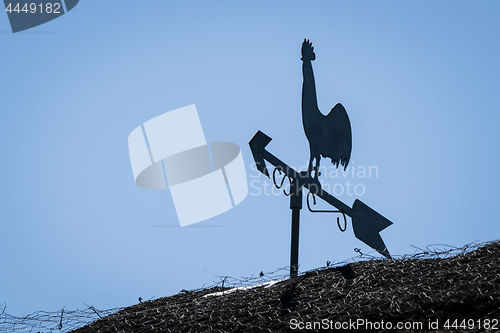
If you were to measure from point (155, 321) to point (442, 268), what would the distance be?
296cm

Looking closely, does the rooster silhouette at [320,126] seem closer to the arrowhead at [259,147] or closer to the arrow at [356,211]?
the arrow at [356,211]

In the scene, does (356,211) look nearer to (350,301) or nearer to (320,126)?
(320,126)

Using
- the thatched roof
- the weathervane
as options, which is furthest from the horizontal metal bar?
the thatched roof

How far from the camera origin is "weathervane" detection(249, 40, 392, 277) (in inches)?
238

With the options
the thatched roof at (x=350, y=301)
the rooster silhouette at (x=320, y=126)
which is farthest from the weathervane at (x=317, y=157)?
the thatched roof at (x=350, y=301)

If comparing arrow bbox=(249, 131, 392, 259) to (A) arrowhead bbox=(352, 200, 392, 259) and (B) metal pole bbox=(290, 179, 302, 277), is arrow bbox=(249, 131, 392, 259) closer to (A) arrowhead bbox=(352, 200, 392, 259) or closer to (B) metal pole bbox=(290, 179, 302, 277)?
(A) arrowhead bbox=(352, 200, 392, 259)

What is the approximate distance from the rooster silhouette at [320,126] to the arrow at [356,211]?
0.20m

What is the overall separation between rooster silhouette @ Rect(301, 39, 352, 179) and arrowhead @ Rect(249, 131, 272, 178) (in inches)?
35.1

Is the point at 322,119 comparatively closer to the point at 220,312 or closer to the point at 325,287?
the point at 325,287

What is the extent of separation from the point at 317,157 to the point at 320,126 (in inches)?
16.4

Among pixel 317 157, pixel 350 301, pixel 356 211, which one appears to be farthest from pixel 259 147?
pixel 356 211

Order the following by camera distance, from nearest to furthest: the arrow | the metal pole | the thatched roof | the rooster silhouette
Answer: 1. the thatched roof
2. the arrow
3. the metal pole
4. the rooster silhouette

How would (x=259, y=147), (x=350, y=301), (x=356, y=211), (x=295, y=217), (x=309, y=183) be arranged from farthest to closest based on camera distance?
(x=356, y=211), (x=309, y=183), (x=295, y=217), (x=259, y=147), (x=350, y=301)

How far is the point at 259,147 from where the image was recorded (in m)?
5.77
